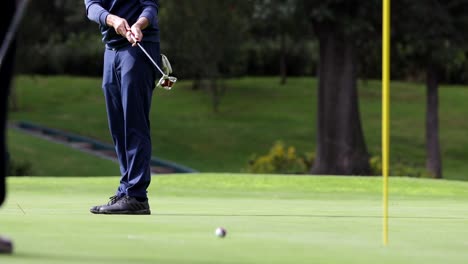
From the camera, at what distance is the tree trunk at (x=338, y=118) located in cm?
3212

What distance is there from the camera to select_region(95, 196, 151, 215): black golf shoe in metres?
9.41

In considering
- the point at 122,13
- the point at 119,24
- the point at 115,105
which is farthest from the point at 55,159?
the point at 119,24

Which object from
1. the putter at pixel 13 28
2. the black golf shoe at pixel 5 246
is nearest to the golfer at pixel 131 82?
the putter at pixel 13 28

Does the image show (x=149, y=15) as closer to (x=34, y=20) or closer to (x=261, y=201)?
(x=261, y=201)

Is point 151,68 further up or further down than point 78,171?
further up

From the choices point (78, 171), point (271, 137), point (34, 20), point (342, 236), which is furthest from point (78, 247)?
point (271, 137)

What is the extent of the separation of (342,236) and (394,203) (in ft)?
17.8

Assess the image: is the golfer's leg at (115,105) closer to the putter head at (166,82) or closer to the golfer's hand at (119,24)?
the golfer's hand at (119,24)

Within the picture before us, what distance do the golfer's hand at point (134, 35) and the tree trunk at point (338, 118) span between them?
75.4ft

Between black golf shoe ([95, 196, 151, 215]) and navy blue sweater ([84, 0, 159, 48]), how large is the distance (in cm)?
122

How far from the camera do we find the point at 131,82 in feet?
30.9

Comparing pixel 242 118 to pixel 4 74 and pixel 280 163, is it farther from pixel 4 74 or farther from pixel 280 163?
pixel 4 74

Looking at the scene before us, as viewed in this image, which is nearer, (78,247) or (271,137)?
(78,247)

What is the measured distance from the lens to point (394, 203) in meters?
13.0
